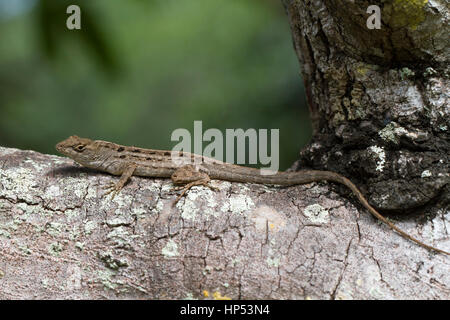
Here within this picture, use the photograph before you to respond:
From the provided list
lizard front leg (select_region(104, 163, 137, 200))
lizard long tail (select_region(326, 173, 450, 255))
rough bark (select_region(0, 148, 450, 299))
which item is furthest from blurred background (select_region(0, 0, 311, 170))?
lizard long tail (select_region(326, 173, 450, 255))

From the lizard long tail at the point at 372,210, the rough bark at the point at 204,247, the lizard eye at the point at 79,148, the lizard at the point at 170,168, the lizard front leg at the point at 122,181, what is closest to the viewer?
the rough bark at the point at 204,247

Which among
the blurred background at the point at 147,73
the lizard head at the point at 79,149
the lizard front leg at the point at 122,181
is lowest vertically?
the lizard front leg at the point at 122,181

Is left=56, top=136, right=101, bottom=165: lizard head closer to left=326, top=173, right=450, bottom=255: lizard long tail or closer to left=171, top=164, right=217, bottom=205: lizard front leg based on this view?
left=171, top=164, right=217, bottom=205: lizard front leg

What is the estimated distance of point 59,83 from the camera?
315 inches

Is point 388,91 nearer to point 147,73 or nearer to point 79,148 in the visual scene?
point 79,148

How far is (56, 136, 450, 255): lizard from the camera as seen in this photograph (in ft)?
13.4

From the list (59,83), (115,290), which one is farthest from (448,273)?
(59,83)

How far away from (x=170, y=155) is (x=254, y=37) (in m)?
2.27

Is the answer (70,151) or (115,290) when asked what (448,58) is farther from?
(70,151)

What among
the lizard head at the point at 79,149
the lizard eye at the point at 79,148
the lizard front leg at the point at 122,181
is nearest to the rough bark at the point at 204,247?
the lizard front leg at the point at 122,181

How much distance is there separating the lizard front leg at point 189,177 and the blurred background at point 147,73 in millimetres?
1118

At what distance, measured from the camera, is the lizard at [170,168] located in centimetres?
407

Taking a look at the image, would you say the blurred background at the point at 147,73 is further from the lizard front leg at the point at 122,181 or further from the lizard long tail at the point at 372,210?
the lizard long tail at the point at 372,210

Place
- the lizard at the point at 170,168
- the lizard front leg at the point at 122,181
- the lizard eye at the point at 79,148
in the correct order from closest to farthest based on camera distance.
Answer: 1. the lizard front leg at the point at 122,181
2. the lizard at the point at 170,168
3. the lizard eye at the point at 79,148
